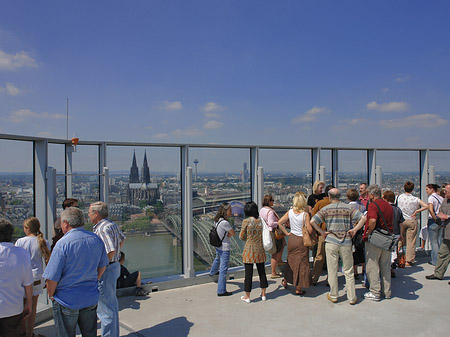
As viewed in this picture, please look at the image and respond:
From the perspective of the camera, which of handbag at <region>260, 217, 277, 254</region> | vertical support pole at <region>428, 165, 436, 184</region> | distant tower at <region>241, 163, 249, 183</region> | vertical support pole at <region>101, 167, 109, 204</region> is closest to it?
vertical support pole at <region>101, 167, 109, 204</region>

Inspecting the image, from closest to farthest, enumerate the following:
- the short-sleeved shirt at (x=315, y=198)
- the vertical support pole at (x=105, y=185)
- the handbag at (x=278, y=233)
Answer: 1. the vertical support pole at (x=105, y=185)
2. the handbag at (x=278, y=233)
3. the short-sleeved shirt at (x=315, y=198)

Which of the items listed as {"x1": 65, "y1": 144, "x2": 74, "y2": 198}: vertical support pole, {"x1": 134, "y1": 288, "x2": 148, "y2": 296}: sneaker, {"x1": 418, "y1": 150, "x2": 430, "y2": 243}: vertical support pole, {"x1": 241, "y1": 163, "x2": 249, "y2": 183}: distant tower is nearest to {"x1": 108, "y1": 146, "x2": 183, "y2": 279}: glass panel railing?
{"x1": 134, "y1": 288, "x2": 148, "y2": 296}: sneaker

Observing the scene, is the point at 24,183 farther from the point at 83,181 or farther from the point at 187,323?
the point at 187,323

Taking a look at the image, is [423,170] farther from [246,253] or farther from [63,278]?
[63,278]

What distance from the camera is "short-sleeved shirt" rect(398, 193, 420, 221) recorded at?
631 cm

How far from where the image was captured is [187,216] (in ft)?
18.5

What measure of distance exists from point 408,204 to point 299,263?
9.38 ft

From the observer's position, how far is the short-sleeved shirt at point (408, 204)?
20.7 ft

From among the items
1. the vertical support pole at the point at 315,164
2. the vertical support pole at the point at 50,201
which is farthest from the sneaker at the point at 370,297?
the vertical support pole at the point at 50,201

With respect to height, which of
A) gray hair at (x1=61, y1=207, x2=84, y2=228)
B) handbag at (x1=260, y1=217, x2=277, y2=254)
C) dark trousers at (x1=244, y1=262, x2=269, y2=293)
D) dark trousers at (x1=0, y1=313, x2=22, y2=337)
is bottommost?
dark trousers at (x1=244, y1=262, x2=269, y2=293)

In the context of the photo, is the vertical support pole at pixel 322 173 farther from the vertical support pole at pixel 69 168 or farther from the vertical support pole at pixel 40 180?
the vertical support pole at pixel 40 180

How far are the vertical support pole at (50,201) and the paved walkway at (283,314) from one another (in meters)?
1.19

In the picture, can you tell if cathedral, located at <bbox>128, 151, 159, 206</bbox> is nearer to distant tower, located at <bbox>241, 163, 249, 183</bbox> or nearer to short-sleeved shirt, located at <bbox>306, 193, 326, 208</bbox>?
distant tower, located at <bbox>241, 163, 249, 183</bbox>

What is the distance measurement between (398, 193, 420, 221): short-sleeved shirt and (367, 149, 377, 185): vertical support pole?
1.03 m
